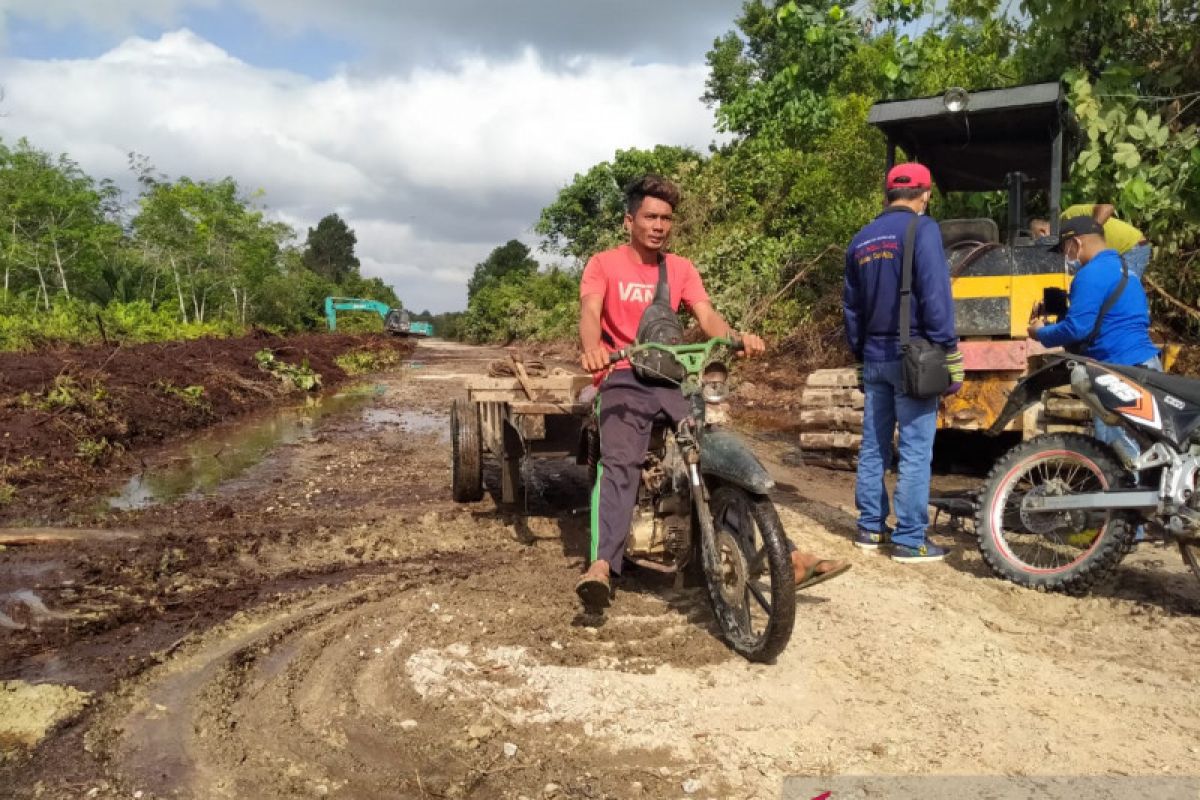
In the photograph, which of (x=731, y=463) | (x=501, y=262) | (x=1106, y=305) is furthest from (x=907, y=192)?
(x=501, y=262)

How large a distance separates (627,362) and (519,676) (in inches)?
62.7

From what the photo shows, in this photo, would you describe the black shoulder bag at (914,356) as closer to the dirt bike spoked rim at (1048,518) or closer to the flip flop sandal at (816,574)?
the dirt bike spoked rim at (1048,518)

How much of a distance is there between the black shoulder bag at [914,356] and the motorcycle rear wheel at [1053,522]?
1.88 ft

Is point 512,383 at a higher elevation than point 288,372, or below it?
higher

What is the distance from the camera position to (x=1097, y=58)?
944cm

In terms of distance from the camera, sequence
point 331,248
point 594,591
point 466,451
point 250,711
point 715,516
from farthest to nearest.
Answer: point 331,248, point 466,451, point 715,516, point 594,591, point 250,711

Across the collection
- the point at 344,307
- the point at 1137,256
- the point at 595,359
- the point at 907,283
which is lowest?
the point at 595,359

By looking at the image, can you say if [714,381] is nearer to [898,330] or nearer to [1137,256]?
[898,330]

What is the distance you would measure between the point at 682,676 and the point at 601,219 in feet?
107

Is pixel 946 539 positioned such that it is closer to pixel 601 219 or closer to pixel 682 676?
pixel 682 676

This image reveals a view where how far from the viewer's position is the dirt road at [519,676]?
293cm

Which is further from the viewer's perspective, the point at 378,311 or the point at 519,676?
the point at 378,311

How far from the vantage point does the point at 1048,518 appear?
4.75 m

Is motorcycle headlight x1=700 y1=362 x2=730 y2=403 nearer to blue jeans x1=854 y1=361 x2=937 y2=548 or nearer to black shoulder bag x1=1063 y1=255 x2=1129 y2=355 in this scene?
blue jeans x1=854 y1=361 x2=937 y2=548
